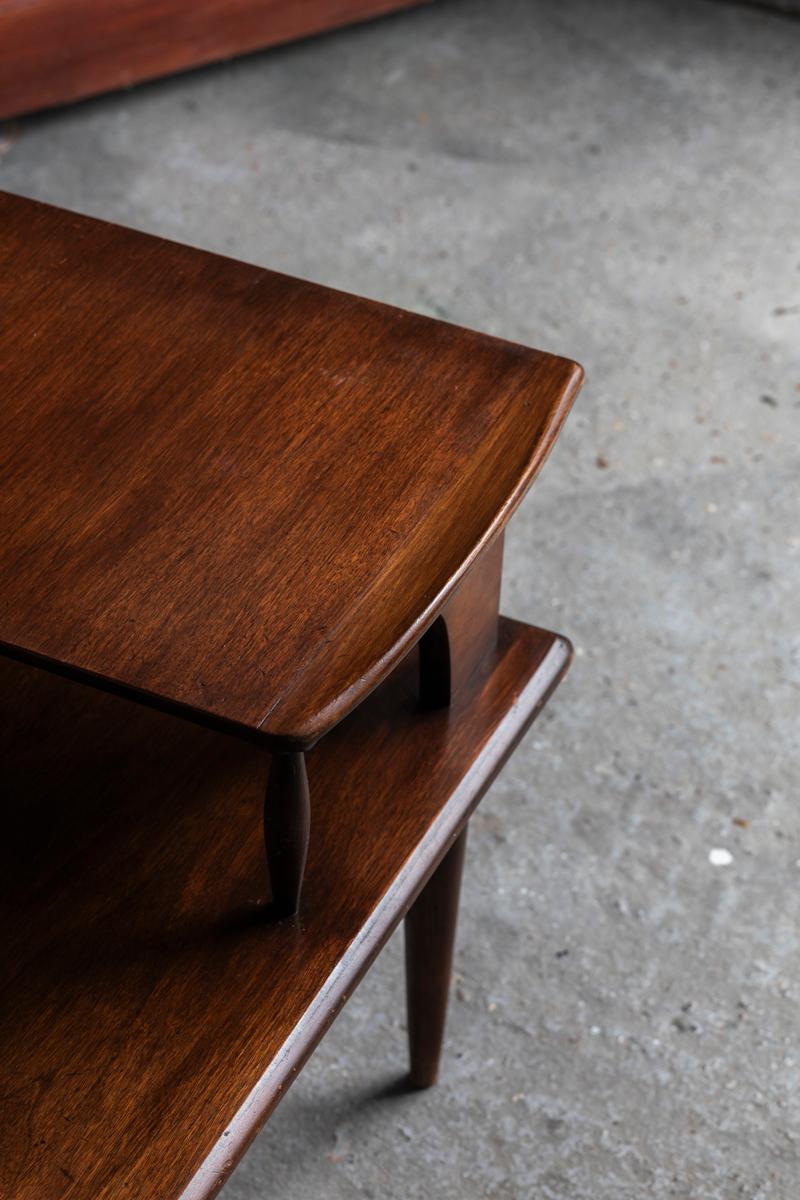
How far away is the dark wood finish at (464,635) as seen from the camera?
1029mm

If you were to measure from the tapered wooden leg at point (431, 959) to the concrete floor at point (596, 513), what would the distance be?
87mm

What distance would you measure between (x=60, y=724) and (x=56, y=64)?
217 centimetres

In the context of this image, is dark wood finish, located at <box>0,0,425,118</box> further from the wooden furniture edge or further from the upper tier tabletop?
the wooden furniture edge

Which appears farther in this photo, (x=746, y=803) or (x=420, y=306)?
(x=420, y=306)

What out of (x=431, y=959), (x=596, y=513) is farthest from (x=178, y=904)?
(x=596, y=513)

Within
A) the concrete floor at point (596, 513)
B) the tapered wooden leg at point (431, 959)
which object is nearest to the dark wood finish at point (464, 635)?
the tapered wooden leg at point (431, 959)

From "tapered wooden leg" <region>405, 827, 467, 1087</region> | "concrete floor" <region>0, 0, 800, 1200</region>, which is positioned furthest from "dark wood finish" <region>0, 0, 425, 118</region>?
"tapered wooden leg" <region>405, 827, 467, 1087</region>

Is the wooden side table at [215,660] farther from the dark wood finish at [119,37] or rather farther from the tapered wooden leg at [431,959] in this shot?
the dark wood finish at [119,37]

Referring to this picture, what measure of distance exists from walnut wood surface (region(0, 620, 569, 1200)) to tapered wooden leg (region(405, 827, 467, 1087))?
139mm

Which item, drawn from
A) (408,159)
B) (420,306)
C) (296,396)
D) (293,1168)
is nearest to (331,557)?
(296,396)

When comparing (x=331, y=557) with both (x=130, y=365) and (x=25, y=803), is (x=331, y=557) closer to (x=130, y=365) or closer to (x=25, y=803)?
(x=130, y=365)

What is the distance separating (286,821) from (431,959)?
1.58 ft

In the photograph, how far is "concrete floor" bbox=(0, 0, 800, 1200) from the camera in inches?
58.4

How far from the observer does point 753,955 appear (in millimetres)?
1629
